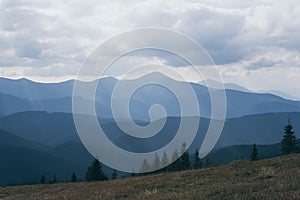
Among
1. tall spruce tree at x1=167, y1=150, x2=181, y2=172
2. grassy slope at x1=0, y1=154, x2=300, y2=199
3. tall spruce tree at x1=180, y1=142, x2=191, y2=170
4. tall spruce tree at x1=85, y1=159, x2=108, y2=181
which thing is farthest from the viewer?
tall spruce tree at x1=167, y1=150, x2=181, y2=172

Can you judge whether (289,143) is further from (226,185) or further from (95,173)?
(226,185)

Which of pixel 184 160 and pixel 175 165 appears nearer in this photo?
pixel 184 160

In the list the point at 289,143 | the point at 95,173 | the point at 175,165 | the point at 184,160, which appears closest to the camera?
the point at 289,143

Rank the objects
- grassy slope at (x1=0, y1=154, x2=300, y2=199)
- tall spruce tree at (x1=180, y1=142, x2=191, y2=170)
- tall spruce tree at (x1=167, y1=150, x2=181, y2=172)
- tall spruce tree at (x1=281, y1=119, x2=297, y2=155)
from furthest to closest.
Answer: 1. tall spruce tree at (x1=167, y1=150, x2=181, y2=172)
2. tall spruce tree at (x1=180, y1=142, x2=191, y2=170)
3. tall spruce tree at (x1=281, y1=119, x2=297, y2=155)
4. grassy slope at (x1=0, y1=154, x2=300, y2=199)

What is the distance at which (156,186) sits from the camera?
2581 centimetres

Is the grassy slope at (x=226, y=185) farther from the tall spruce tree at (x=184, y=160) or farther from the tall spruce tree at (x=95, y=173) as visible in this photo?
the tall spruce tree at (x=184, y=160)

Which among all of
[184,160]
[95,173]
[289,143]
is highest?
[289,143]

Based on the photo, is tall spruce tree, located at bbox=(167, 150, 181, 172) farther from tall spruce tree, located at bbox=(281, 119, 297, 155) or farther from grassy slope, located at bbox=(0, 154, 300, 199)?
grassy slope, located at bbox=(0, 154, 300, 199)

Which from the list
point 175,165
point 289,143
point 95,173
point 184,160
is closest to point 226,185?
point 95,173

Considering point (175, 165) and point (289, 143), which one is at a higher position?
point (289, 143)

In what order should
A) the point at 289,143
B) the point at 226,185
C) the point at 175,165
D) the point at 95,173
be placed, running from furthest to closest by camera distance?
the point at 175,165 < the point at 95,173 < the point at 289,143 < the point at 226,185

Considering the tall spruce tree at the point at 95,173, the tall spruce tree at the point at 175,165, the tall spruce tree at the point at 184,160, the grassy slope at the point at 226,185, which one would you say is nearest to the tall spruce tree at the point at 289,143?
the tall spruce tree at the point at 184,160

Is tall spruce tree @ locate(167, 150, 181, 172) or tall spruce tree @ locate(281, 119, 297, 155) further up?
tall spruce tree @ locate(281, 119, 297, 155)

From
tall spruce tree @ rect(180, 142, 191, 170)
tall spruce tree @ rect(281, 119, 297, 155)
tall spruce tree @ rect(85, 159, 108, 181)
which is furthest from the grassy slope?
tall spruce tree @ rect(180, 142, 191, 170)
